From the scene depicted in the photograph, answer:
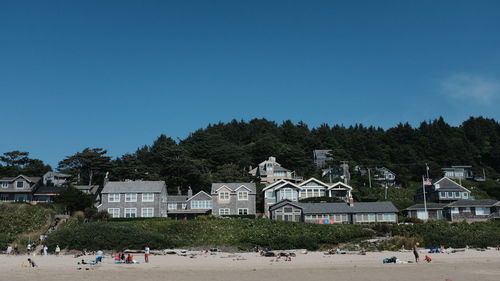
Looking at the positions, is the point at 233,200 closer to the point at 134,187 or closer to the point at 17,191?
the point at 134,187

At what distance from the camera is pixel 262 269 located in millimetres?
31031

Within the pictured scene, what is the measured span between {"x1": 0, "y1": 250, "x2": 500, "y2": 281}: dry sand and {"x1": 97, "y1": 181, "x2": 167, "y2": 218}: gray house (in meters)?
23.0

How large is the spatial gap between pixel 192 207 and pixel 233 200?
6.90 metres

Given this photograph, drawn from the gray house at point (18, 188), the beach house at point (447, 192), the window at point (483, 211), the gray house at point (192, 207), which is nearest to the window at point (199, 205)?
the gray house at point (192, 207)

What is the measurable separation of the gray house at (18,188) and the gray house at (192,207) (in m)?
25.3

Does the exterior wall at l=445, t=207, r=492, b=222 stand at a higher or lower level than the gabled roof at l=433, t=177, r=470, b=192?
lower

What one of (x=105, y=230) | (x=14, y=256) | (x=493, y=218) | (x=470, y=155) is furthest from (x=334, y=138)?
(x=14, y=256)

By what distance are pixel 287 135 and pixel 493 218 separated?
2719 inches

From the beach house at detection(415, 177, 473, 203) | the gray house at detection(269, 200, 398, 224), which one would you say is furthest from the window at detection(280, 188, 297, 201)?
the beach house at detection(415, 177, 473, 203)

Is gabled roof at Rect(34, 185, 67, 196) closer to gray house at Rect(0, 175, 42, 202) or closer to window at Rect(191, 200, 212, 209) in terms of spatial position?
gray house at Rect(0, 175, 42, 202)

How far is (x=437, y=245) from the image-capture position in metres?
45.2

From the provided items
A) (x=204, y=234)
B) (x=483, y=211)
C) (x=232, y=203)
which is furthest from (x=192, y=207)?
(x=483, y=211)

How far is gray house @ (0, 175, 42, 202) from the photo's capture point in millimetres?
71625

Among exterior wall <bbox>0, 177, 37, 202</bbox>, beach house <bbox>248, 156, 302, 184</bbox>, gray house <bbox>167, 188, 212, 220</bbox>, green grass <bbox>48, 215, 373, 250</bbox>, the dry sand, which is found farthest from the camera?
beach house <bbox>248, 156, 302, 184</bbox>
